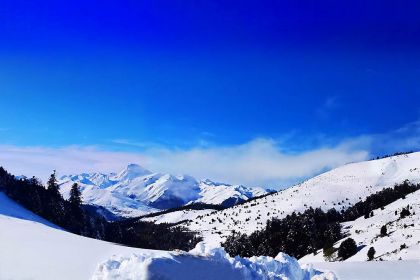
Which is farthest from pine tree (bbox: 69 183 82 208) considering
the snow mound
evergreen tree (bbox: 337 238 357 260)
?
the snow mound

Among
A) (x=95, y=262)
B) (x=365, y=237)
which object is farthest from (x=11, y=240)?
Result: (x=365, y=237)

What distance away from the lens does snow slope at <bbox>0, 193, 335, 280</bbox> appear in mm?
22312

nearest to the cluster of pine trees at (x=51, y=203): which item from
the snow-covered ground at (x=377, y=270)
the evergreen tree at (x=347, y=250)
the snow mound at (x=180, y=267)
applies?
the evergreen tree at (x=347, y=250)

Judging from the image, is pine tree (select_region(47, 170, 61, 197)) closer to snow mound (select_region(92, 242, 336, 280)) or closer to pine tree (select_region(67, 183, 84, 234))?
pine tree (select_region(67, 183, 84, 234))

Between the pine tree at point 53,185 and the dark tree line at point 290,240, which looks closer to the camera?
the pine tree at point 53,185

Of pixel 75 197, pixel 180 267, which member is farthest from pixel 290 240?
pixel 180 267

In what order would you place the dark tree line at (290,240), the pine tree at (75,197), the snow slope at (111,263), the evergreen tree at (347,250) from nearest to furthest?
the snow slope at (111,263), the evergreen tree at (347,250), the pine tree at (75,197), the dark tree line at (290,240)

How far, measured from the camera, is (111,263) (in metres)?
23.1

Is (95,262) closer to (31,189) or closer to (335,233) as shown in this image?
(31,189)

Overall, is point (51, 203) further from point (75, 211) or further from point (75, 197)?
point (75, 211)

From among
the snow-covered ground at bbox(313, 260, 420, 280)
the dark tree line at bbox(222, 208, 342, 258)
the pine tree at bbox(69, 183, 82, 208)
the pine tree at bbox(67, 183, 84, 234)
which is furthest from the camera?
the dark tree line at bbox(222, 208, 342, 258)

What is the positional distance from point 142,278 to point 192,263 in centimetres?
275

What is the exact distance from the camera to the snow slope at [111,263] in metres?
22.3

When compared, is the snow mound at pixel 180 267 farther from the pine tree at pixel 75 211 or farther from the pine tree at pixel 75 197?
the pine tree at pixel 75 197
